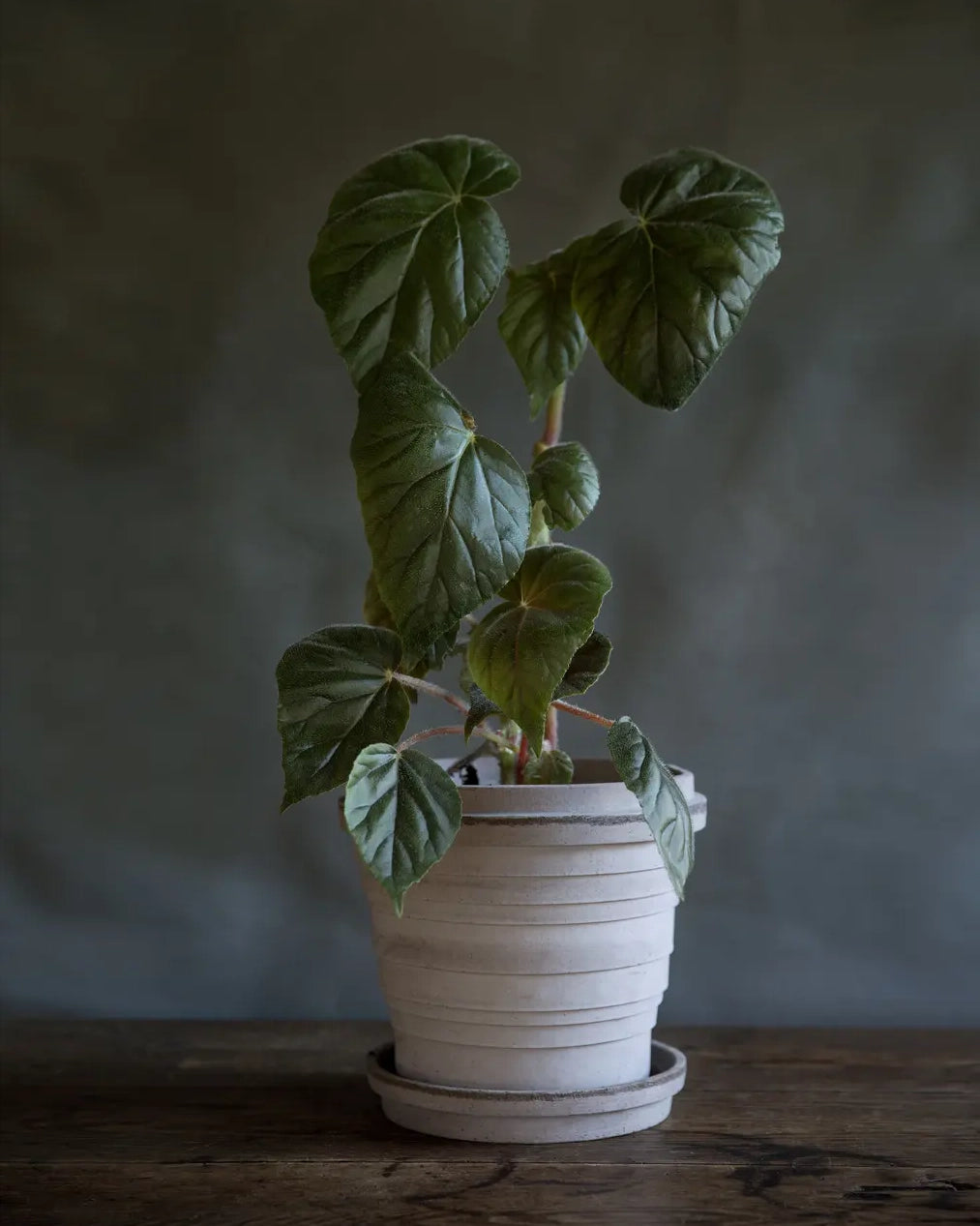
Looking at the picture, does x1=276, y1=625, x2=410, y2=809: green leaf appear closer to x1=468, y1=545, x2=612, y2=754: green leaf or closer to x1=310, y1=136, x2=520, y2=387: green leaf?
x1=468, y1=545, x2=612, y2=754: green leaf

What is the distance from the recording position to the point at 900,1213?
0.91 m

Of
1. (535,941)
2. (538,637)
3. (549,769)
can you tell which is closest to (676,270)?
(538,637)

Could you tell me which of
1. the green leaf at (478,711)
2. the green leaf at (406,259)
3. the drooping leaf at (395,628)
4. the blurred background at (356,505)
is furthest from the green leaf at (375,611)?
the blurred background at (356,505)

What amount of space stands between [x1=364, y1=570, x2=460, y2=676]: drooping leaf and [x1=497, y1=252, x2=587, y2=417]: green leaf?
22 centimetres

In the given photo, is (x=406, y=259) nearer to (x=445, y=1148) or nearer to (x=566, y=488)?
(x=566, y=488)

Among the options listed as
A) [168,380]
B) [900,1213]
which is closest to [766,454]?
[168,380]

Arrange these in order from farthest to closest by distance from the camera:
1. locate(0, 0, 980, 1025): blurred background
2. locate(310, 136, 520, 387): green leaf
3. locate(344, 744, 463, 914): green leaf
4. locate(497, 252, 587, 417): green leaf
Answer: locate(0, 0, 980, 1025): blurred background
locate(497, 252, 587, 417): green leaf
locate(310, 136, 520, 387): green leaf
locate(344, 744, 463, 914): green leaf

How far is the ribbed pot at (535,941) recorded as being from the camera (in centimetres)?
101

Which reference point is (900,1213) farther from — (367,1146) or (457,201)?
(457,201)

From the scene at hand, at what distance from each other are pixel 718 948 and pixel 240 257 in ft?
3.28

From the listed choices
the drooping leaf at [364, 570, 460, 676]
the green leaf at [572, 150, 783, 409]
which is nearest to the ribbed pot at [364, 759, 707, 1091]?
the drooping leaf at [364, 570, 460, 676]

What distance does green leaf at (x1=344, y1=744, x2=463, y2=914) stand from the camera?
35.0 inches

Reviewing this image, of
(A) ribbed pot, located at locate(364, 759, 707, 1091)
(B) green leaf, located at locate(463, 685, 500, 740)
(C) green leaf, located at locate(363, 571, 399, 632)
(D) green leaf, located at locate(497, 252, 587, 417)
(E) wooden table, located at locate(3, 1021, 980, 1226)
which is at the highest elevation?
(D) green leaf, located at locate(497, 252, 587, 417)

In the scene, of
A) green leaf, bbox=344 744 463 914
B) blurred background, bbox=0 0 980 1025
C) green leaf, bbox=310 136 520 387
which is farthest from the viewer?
blurred background, bbox=0 0 980 1025
